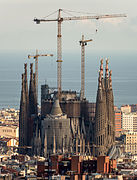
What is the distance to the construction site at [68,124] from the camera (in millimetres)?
116875

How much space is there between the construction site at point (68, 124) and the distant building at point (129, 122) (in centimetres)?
3578

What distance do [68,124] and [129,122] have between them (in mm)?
44476

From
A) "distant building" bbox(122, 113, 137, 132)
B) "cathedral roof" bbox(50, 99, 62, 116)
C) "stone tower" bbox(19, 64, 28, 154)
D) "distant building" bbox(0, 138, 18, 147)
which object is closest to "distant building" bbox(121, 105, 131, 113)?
"distant building" bbox(122, 113, 137, 132)

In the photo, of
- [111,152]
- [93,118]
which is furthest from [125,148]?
[111,152]

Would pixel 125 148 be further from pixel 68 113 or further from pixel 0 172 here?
pixel 0 172

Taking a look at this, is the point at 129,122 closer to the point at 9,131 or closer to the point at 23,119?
the point at 9,131

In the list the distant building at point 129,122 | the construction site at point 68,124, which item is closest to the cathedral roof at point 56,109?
the construction site at point 68,124

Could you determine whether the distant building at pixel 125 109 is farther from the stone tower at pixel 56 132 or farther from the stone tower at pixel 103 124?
the stone tower at pixel 56 132

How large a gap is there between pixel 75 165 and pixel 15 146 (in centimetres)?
4799

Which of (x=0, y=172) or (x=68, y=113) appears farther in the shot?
(x=68, y=113)

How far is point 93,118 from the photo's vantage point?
121688 millimetres

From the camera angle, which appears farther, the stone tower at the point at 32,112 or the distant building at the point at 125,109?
the distant building at the point at 125,109

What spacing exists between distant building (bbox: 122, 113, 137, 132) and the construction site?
35.8 m

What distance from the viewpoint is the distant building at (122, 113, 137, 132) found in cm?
16050
